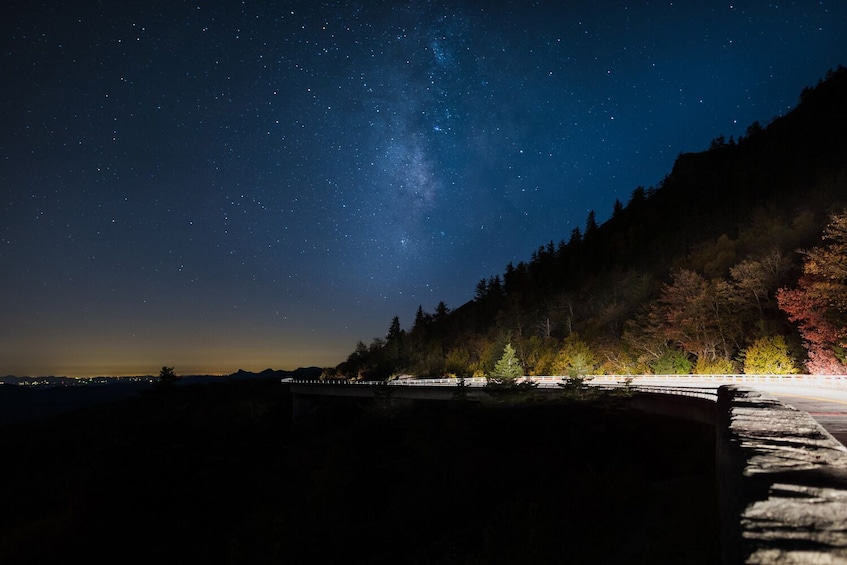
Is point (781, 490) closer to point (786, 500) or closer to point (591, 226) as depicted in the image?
point (786, 500)

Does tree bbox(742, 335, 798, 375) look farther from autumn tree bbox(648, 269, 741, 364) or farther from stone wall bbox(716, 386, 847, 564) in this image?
stone wall bbox(716, 386, 847, 564)

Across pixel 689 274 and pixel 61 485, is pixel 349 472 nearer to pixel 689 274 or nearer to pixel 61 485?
pixel 61 485

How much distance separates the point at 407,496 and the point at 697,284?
44440 mm

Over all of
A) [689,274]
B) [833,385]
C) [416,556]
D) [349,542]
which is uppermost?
[689,274]

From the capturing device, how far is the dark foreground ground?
1003 centimetres

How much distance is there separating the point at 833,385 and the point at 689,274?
3485 centimetres

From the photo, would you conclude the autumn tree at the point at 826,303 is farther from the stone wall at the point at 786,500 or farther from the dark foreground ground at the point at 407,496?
the stone wall at the point at 786,500

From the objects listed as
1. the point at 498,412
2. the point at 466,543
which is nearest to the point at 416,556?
the point at 466,543

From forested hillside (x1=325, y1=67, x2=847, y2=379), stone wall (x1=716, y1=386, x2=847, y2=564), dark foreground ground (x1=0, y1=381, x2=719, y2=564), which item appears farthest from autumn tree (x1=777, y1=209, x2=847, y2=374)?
stone wall (x1=716, y1=386, x2=847, y2=564)

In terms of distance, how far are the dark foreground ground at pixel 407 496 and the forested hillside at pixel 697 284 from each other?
14.1 meters

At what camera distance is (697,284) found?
168 ft

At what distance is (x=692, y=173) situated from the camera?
573 feet

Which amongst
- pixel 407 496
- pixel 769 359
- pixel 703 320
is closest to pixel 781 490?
pixel 407 496

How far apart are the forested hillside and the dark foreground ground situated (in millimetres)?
14100
